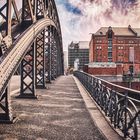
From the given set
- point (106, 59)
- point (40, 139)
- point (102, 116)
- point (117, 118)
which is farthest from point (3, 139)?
point (106, 59)

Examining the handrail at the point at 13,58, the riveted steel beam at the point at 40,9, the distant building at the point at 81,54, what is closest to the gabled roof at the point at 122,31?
the distant building at the point at 81,54

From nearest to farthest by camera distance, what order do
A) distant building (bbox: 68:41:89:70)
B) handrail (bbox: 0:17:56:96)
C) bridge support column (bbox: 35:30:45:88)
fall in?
1. handrail (bbox: 0:17:56:96)
2. bridge support column (bbox: 35:30:45:88)
3. distant building (bbox: 68:41:89:70)

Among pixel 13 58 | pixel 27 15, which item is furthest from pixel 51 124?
pixel 27 15

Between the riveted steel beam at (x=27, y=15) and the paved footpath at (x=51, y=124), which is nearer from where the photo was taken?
the paved footpath at (x=51, y=124)

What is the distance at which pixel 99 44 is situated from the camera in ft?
328

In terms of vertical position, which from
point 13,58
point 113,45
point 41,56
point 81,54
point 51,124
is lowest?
point 51,124

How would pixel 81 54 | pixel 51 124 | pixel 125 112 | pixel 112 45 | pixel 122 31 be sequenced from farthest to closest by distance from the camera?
pixel 81 54, pixel 122 31, pixel 112 45, pixel 51 124, pixel 125 112

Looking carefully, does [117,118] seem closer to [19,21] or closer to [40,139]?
[40,139]

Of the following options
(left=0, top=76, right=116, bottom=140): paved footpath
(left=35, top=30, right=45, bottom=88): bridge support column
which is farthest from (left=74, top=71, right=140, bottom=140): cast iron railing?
(left=35, top=30, right=45, bottom=88): bridge support column

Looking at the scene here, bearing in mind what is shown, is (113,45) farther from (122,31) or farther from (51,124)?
(51,124)

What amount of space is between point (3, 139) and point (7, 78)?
1312 millimetres

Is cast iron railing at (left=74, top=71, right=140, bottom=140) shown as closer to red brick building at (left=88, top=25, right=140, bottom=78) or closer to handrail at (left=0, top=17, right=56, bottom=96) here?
handrail at (left=0, top=17, right=56, bottom=96)

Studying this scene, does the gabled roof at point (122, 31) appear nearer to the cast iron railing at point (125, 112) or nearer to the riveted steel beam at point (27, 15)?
the riveted steel beam at point (27, 15)

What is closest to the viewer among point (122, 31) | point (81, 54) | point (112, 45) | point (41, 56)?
point (41, 56)
